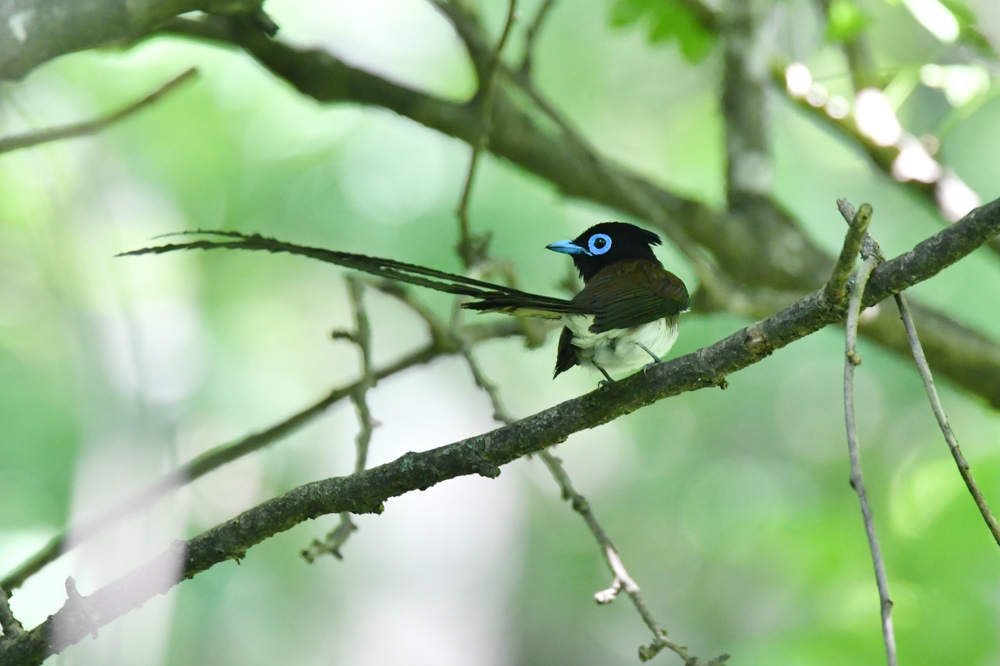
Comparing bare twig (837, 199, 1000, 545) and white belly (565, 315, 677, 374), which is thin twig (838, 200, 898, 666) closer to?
bare twig (837, 199, 1000, 545)

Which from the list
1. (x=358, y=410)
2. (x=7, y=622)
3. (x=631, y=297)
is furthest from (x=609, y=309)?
(x=7, y=622)

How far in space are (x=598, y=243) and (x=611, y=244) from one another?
0.06 m

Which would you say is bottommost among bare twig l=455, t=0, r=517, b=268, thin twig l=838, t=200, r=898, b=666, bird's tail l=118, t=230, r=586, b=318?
thin twig l=838, t=200, r=898, b=666

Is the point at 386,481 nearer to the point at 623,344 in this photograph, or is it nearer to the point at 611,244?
the point at 623,344

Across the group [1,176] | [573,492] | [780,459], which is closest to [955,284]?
[780,459]

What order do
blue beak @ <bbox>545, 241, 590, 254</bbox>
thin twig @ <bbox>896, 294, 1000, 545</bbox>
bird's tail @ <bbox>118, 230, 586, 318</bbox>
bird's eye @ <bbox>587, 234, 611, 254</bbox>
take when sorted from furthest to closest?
bird's eye @ <bbox>587, 234, 611, 254</bbox> → blue beak @ <bbox>545, 241, 590, 254</bbox> → bird's tail @ <bbox>118, 230, 586, 318</bbox> → thin twig @ <bbox>896, 294, 1000, 545</bbox>

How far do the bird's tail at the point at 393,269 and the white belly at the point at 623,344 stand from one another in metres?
0.40

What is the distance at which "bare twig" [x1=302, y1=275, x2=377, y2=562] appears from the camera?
2199 millimetres

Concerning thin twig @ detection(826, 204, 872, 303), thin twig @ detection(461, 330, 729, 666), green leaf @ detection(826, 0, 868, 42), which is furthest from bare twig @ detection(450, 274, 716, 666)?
green leaf @ detection(826, 0, 868, 42)

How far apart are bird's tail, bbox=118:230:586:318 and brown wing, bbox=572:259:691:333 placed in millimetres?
276

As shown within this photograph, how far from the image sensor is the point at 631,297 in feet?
7.04

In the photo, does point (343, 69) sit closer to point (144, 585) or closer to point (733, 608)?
point (144, 585)

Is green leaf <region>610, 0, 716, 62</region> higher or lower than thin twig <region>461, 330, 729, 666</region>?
higher

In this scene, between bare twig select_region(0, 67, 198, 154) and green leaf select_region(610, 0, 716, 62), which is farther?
green leaf select_region(610, 0, 716, 62)
